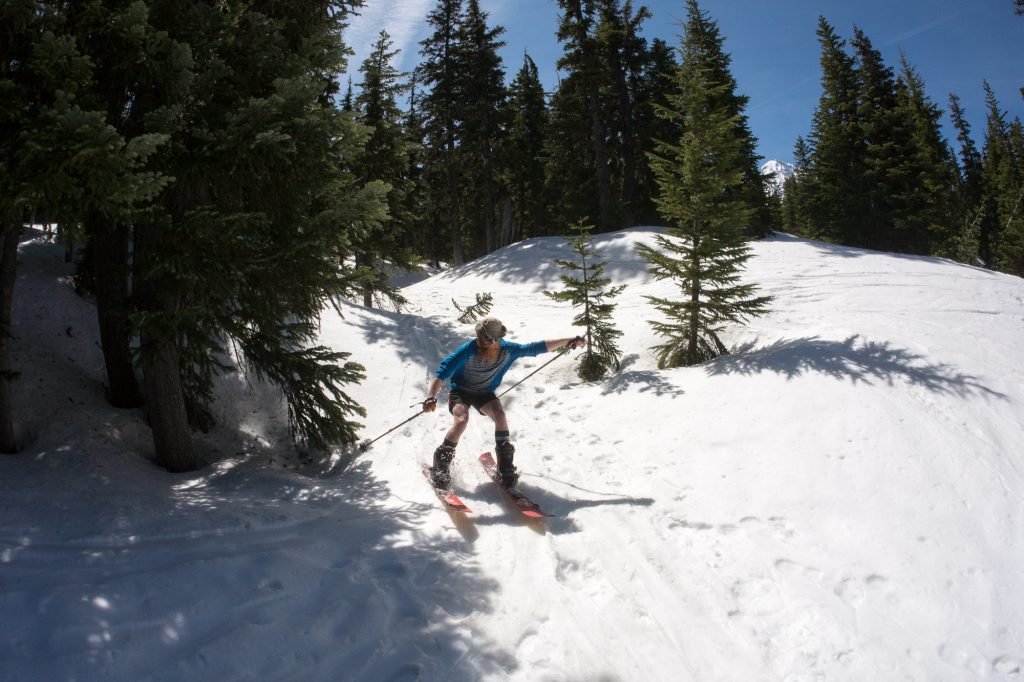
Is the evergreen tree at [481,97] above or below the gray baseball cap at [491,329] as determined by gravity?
above

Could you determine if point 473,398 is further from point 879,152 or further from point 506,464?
point 879,152

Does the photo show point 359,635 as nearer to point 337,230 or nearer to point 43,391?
point 337,230

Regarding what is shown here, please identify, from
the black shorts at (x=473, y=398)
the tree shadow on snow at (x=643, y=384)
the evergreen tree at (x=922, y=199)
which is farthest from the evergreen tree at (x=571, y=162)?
the black shorts at (x=473, y=398)

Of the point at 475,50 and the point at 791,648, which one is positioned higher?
the point at 475,50

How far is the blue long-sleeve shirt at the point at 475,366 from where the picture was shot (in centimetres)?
631

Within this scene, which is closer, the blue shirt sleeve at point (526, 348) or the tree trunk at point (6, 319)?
the tree trunk at point (6, 319)

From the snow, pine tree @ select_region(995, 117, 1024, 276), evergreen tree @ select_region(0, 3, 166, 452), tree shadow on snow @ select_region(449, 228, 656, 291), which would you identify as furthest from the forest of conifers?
pine tree @ select_region(995, 117, 1024, 276)

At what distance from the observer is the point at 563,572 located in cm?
428

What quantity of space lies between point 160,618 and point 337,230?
4.34m

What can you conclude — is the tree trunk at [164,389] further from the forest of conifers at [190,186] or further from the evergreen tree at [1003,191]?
the evergreen tree at [1003,191]

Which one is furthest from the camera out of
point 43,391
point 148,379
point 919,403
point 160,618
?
point 43,391

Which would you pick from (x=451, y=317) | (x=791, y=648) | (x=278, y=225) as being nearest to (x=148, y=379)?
(x=278, y=225)

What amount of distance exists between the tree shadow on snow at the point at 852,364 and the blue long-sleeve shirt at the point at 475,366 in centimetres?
325

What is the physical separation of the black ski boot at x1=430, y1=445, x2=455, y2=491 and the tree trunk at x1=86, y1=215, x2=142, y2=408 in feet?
13.5
